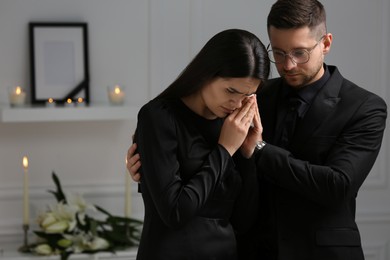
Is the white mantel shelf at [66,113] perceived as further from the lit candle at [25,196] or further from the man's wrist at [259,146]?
the man's wrist at [259,146]

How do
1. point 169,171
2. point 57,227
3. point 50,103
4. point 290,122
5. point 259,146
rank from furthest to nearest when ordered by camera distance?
point 50,103, point 57,227, point 290,122, point 259,146, point 169,171

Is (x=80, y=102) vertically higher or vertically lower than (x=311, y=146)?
lower

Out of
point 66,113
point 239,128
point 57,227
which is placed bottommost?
point 57,227

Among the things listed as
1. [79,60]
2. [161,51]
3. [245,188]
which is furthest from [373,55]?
[245,188]

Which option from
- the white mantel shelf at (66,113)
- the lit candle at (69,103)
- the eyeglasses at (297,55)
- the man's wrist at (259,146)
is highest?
the eyeglasses at (297,55)

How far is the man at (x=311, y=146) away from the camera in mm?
2098

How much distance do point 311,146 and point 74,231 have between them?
1505 mm

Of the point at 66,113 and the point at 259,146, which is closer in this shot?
the point at 259,146

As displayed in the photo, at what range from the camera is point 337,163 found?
2.09m

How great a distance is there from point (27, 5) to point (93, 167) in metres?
0.78

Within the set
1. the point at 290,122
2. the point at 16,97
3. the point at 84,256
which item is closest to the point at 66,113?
the point at 16,97

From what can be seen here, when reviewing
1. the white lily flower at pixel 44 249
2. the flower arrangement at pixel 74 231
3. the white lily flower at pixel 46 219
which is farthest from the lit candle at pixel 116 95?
the white lily flower at pixel 44 249

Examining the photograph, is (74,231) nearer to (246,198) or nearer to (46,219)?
(46,219)

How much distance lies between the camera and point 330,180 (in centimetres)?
205
